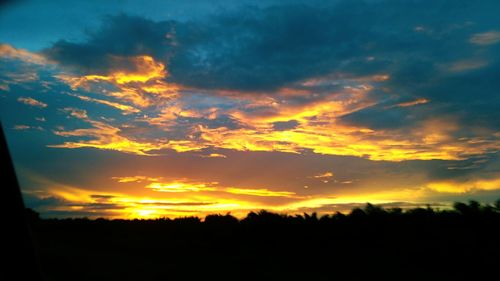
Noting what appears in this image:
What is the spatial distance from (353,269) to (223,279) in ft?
12.4

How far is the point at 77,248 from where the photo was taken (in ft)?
65.7

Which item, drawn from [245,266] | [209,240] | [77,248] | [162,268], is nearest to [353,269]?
[245,266]

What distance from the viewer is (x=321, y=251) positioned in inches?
579

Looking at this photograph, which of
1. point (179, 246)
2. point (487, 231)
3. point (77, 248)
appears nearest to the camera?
point (487, 231)

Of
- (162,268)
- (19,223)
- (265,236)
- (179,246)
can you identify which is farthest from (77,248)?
(19,223)

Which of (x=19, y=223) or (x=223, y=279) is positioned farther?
(x=223, y=279)

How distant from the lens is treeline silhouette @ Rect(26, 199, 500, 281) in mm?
12039

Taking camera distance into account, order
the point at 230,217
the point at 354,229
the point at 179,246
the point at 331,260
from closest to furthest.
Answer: the point at 331,260 < the point at 354,229 < the point at 179,246 < the point at 230,217

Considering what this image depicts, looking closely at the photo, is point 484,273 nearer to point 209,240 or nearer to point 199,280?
point 199,280

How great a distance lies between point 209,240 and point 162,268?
4.44 m

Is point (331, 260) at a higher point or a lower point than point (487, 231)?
lower

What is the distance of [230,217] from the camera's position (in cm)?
2450

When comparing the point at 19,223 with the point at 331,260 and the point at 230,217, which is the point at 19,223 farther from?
the point at 230,217

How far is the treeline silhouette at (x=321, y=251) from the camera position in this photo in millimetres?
12039
